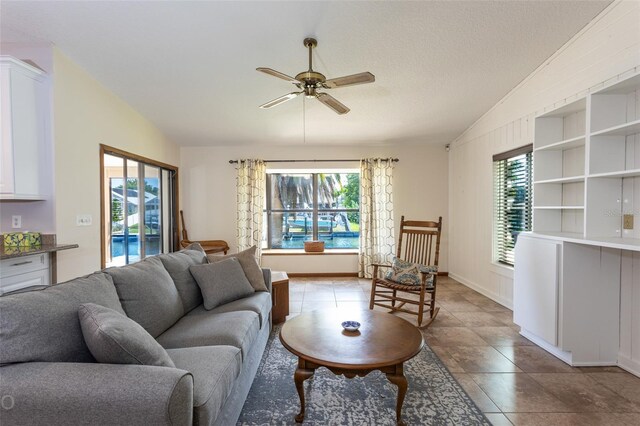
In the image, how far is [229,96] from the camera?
139 inches

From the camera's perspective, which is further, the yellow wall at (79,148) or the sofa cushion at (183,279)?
the yellow wall at (79,148)

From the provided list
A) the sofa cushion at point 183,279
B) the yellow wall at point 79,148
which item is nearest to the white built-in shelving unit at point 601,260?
the sofa cushion at point 183,279

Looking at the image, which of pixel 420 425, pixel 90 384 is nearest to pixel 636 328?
pixel 420 425

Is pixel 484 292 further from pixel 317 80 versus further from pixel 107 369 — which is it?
pixel 107 369

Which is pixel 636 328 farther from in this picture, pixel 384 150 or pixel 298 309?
pixel 384 150

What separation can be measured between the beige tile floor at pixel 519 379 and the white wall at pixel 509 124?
927mm

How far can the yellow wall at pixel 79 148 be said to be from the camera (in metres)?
2.64

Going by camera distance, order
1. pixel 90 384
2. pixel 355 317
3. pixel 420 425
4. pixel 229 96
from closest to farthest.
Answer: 1. pixel 90 384
2. pixel 420 425
3. pixel 355 317
4. pixel 229 96

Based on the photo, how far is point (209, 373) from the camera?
131 centimetres

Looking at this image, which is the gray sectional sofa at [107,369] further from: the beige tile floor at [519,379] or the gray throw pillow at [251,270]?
the beige tile floor at [519,379]

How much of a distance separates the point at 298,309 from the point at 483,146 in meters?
3.38

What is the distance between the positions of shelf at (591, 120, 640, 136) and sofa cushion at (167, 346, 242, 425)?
287 cm

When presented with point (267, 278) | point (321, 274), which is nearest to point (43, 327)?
point (267, 278)

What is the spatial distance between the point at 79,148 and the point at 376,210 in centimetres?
403
